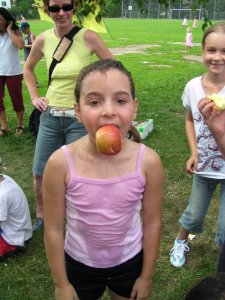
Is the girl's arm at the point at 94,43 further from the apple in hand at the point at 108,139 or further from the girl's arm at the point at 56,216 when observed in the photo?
the apple in hand at the point at 108,139

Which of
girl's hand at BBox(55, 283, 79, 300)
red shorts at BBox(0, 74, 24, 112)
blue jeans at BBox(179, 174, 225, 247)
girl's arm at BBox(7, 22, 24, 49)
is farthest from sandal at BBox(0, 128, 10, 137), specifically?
girl's hand at BBox(55, 283, 79, 300)

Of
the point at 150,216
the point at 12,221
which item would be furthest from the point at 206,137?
the point at 12,221

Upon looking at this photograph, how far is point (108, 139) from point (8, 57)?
513cm

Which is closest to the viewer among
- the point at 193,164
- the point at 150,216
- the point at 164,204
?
the point at 150,216

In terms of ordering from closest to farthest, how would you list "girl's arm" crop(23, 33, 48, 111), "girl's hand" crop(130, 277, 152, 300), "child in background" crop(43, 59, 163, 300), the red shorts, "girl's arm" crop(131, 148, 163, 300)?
"child in background" crop(43, 59, 163, 300)
"girl's arm" crop(131, 148, 163, 300)
"girl's hand" crop(130, 277, 152, 300)
"girl's arm" crop(23, 33, 48, 111)
the red shorts

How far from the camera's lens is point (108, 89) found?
159cm

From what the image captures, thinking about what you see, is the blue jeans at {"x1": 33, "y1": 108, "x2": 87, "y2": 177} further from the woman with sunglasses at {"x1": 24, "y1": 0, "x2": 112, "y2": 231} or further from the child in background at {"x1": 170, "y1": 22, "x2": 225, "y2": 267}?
the child in background at {"x1": 170, "y1": 22, "x2": 225, "y2": 267}

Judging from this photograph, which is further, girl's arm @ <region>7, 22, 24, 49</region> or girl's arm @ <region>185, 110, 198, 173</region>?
girl's arm @ <region>7, 22, 24, 49</region>

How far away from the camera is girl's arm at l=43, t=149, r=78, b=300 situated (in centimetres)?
172

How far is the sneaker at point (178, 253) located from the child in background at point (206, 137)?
32 cm

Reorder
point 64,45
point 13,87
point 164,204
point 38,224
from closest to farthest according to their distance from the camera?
point 64,45 < point 38,224 < point 164,204 < point 13,87

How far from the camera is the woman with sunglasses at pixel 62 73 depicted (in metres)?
2.99

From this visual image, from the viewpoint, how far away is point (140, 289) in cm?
188

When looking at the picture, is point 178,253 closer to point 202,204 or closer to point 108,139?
point 202,204
